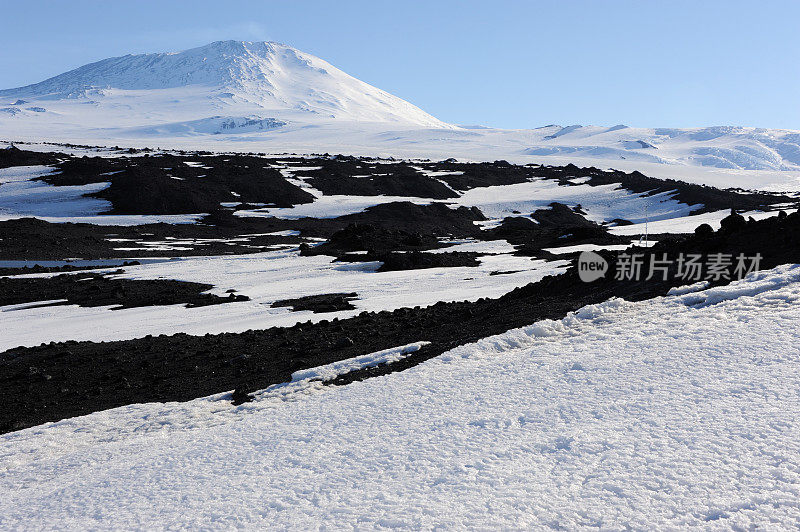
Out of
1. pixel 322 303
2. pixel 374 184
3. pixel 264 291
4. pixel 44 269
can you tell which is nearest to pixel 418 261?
pixel 264 291

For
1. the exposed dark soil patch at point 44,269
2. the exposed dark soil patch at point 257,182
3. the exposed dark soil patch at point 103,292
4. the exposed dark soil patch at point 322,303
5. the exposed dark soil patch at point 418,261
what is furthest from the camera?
the exposed dark soil patch at point 257,182

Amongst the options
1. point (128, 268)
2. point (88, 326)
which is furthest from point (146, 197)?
point (88, 326)

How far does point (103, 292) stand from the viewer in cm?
2830

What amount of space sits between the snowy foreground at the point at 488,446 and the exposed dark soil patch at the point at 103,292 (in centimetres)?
1427

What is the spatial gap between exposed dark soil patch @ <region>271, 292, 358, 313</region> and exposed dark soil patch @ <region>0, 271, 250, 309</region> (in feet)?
7.87

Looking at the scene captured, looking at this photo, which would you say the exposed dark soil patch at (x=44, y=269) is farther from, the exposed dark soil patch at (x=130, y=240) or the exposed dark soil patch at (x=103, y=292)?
the exposed dark soil patch at (x=130, y=240)

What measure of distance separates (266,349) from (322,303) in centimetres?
739

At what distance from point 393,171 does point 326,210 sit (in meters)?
34.2

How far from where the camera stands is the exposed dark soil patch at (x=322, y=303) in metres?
22.6

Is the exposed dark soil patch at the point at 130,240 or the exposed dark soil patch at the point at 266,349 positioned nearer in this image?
the exposed dark soil patch at the point at 266,349

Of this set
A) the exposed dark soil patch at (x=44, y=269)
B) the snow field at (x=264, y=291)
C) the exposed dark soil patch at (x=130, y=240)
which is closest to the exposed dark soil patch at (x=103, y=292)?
the snow field at (x=264, y=291)

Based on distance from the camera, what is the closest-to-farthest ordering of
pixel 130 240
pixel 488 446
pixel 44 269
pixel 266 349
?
pixel 488 446 → pixel 266 349 → pixel 44 269 → pixel 130 240

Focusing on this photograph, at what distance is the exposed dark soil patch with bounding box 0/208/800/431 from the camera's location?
13.5 metres

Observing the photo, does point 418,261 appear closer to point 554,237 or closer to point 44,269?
point 554,237
